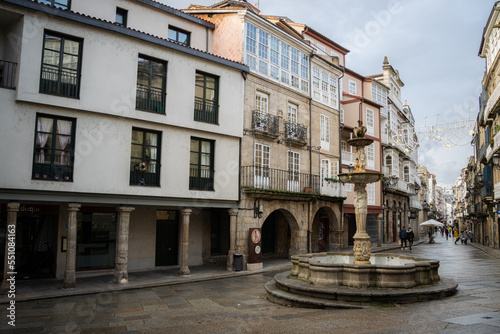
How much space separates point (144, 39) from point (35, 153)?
20.1ft

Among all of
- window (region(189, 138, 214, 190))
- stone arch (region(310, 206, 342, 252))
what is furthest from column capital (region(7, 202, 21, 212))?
stone arch (region(310, 206, 342, 252))

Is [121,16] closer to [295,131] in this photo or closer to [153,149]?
[153,149]

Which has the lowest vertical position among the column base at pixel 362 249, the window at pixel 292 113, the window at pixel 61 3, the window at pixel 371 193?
the column base at pixel 362 249

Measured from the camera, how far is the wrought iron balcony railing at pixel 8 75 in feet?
43.7

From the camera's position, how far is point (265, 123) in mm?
20641

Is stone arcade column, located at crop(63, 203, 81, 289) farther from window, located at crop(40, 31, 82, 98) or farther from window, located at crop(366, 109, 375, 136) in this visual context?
window, located at crop(366, 109, 375, 136)

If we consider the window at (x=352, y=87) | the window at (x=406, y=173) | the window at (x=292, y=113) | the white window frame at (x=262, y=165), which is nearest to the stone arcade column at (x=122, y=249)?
the white window frame at (x=262, y=165)

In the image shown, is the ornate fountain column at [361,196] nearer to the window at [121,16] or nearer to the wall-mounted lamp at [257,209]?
the wall-mounted lamp at [257,209]

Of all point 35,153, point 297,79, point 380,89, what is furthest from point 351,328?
point 380,89

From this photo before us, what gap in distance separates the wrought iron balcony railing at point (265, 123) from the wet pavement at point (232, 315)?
934 centimetres

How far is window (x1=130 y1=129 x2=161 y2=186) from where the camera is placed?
15672 millimetres

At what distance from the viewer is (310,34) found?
89.5ft

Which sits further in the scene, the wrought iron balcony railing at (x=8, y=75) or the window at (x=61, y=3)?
the window at (x=61, y=3)

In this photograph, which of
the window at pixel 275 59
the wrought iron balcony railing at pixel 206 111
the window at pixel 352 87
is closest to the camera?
the wrought iron balcony railing at pixel 206 111
